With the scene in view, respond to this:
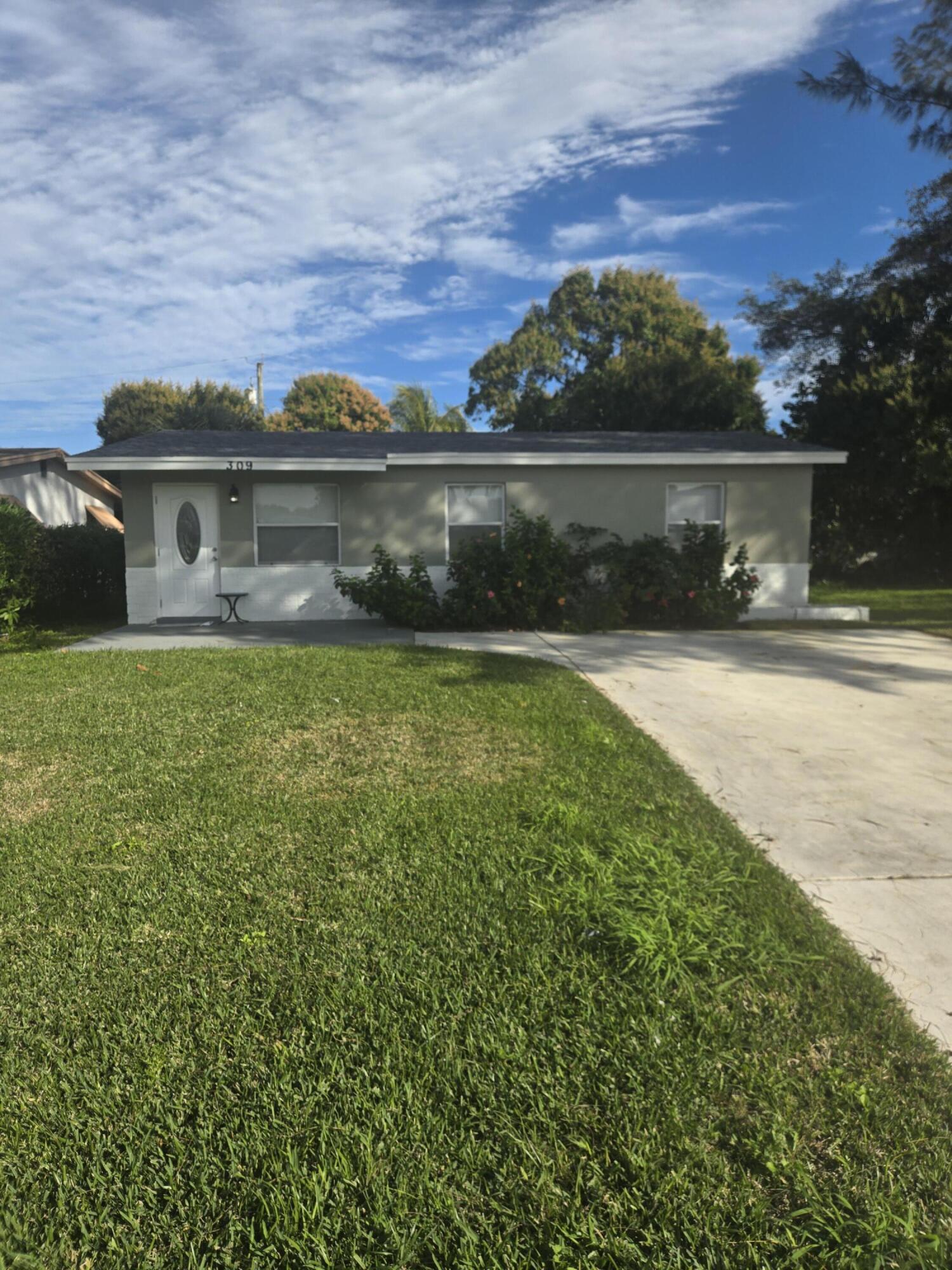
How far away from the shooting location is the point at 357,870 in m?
→ 3.28

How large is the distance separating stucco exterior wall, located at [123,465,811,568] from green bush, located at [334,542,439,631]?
724 mm

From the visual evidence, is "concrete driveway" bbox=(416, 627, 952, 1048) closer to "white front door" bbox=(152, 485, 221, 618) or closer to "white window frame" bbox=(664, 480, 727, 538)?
"white window frame" bbox=(664, 480, 727, 538)

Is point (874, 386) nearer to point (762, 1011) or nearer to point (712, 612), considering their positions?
point (712, 612)

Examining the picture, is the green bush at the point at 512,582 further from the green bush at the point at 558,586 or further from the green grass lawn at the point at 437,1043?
the green grass lawn at the point at 437,1043

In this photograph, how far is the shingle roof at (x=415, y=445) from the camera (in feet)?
38.7

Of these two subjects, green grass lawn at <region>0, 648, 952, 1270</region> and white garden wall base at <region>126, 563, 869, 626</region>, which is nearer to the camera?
green grass lawn at <region>0, 648, 952, 1270</region>

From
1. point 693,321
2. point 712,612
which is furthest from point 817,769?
point 693,321

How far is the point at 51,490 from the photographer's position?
19156 millimetres

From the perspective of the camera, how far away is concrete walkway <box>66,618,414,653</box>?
934cm

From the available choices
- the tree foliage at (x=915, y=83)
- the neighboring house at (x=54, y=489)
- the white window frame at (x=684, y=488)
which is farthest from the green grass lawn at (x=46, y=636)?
the tree foliage at (x=915, y=83)

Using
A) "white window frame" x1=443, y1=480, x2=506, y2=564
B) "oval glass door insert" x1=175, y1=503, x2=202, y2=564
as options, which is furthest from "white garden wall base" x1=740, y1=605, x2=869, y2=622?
"oval glass door insert" x1=175, y1=503, x2=202, y2=564

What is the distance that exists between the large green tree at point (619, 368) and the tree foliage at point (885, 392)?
398 cm

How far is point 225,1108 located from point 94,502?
2334 cm

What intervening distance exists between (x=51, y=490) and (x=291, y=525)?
10.0 metres
